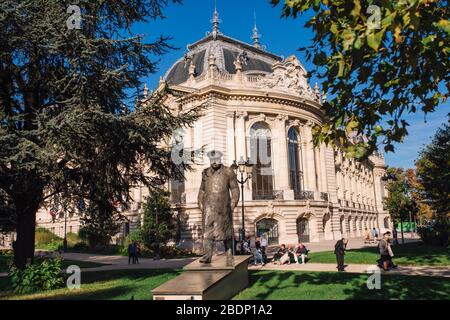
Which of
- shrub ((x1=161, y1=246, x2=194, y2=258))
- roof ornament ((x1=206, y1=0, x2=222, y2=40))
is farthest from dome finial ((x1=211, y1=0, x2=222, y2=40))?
shrub ((x1=161, y1=246, x2=194, y2=258))

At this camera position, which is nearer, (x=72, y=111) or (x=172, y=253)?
(x=72, y=111)

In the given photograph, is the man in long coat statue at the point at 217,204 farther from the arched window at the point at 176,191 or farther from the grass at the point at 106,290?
the arched window at the point at 176,191

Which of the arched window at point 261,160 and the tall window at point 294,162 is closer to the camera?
the arched window at point 261,160

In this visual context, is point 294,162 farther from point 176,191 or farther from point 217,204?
point 217,204

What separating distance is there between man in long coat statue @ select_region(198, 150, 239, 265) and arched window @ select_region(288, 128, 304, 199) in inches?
1119

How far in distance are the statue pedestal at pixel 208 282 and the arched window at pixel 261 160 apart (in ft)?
81.9

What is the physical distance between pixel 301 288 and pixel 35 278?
8.27 metres

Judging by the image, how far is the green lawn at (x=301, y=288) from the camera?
32.9 feet

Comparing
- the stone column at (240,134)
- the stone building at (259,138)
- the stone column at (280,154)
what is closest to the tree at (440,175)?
the stone building at (259,138)

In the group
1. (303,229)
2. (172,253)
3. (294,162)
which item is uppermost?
(294,162)

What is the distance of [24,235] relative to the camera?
1412cm

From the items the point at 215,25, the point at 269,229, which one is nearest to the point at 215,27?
the point at 215,25

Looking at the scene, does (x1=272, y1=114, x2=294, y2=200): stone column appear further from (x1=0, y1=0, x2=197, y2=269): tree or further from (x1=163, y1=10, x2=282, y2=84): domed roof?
(x1=0, y1=0, x2=197, y2=269): tree
